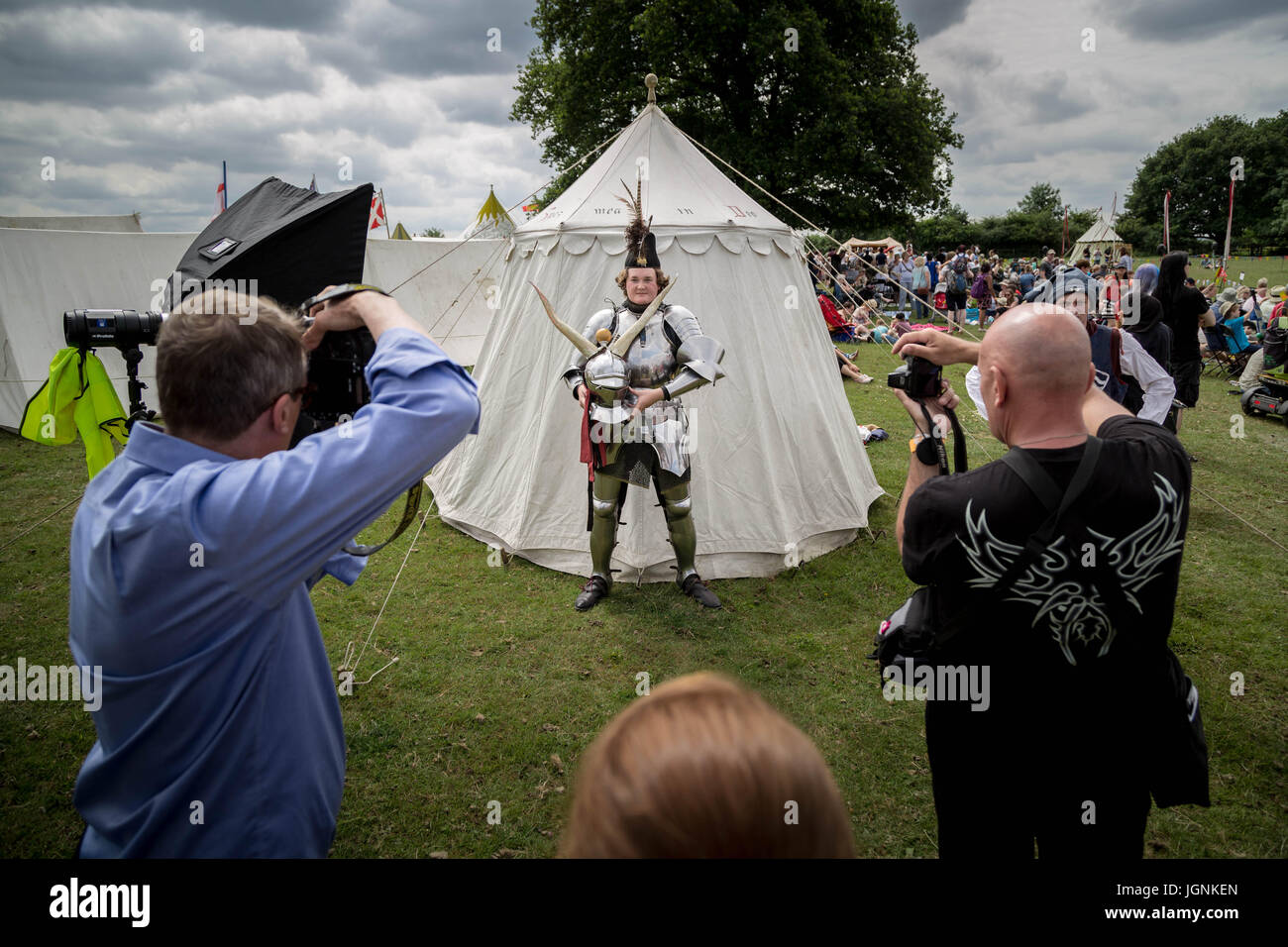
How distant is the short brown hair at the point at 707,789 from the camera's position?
68 centimetres

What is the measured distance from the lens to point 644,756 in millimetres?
715

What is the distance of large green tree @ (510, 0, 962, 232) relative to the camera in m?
19.0

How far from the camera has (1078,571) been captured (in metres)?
1.73

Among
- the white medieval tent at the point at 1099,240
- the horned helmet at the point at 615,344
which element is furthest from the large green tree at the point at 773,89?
the horned helmet at the point at 615,344

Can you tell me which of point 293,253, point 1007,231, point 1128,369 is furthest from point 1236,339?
point 1007,231

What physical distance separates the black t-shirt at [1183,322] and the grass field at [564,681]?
1.88 meters

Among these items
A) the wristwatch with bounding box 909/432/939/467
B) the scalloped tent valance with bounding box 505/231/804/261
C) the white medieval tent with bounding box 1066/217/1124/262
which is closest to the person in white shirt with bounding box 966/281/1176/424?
the scalloped tent valance with bounding box 505/231/804/261

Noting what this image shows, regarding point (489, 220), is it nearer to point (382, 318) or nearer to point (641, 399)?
point (641, 399)

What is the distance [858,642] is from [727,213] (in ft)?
11.9

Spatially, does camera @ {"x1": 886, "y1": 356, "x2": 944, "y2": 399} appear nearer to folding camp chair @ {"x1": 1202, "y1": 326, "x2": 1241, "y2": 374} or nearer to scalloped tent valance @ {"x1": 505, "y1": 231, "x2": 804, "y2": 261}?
scalloped tent valance @ {"x1": 505, "y1": 231, "x2": 804, "y2": 261}

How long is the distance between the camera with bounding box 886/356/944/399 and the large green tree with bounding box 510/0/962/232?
19.8 meters

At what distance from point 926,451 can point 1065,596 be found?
22.7 inches

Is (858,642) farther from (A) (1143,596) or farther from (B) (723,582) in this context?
(A) (1143,596)
